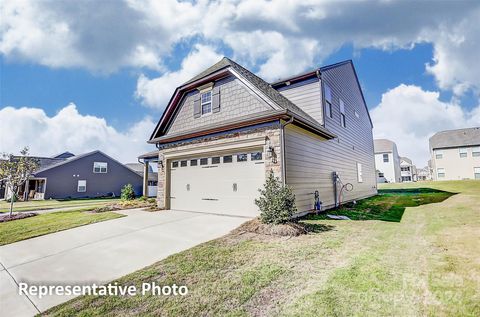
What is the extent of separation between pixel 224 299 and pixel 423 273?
A: 3106mm

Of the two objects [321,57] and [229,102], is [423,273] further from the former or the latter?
[321,57]

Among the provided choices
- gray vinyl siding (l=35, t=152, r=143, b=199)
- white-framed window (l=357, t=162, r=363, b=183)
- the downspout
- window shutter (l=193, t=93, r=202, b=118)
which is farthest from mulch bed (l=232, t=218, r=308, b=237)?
gray vinyl siding (l=35, t=152, r=143, b=199)

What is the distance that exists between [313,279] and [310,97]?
8.97 meters

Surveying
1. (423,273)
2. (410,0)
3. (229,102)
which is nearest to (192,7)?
(229,102)

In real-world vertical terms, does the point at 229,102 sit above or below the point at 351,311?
above

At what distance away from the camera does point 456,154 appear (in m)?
33.0

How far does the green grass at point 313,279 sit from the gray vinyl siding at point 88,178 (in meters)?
29.4

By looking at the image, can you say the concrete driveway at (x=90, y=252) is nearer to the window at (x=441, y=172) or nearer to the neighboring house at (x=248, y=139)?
the neighboring house at (x=248, y=139)

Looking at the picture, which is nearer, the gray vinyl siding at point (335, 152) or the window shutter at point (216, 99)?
the gray vinyl siding at point (335, 152)

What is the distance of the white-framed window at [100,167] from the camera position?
29328mm

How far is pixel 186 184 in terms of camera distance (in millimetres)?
10414

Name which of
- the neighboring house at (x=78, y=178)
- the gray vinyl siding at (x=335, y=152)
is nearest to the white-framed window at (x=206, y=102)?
the gray vinyl siding at (x=335, y=152)

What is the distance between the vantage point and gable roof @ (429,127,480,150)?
1259 inches

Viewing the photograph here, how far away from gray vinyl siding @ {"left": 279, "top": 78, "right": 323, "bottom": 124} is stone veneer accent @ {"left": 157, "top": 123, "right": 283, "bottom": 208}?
380 centimetres
